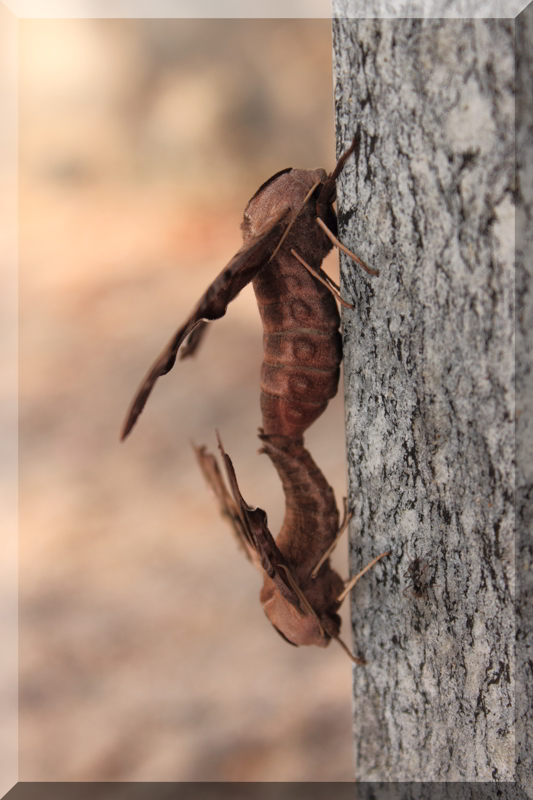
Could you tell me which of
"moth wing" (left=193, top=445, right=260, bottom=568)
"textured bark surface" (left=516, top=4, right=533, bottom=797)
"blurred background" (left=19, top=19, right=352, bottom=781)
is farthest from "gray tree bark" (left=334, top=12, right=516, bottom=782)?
"blurred background" (left=19, top=19, right=352, bottom=781)

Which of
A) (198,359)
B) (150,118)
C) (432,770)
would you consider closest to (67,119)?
(150,118)

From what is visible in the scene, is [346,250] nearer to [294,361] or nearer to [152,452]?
[294,361]

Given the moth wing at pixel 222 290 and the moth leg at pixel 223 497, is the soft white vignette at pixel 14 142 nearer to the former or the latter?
the moth wing at pixel 222 290

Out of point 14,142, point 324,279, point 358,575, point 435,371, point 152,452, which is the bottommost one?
point 358,575

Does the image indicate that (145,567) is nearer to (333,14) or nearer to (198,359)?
(198,359)

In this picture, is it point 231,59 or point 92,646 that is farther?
point 92,646

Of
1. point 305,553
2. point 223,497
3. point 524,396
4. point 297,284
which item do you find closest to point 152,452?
point 223,497
